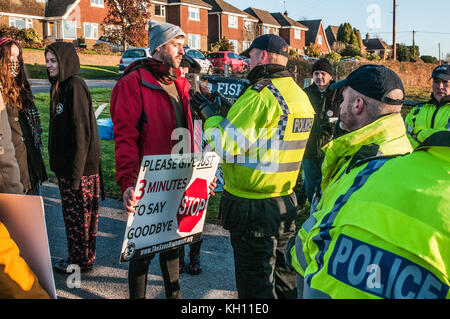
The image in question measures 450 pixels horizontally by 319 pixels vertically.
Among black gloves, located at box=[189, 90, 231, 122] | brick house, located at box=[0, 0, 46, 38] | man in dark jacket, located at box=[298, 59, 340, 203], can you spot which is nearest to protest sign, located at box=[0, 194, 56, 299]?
black gloves, located at box=[189, 90, 231, 122]

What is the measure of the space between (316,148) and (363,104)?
4.14m

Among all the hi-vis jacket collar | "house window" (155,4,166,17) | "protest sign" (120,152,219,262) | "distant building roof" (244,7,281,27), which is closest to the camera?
the hi-vis jacket collar

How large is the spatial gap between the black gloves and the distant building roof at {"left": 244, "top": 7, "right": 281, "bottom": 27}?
54.5 metres

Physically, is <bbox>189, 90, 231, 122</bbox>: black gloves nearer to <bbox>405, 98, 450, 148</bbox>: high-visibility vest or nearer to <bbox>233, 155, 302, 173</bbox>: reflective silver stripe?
<bbox>233, 155, 302, 173</bbox>: reflective silver stripe

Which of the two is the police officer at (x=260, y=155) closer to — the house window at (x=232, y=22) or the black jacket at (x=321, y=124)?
the black jacket at (x=321, y=124)

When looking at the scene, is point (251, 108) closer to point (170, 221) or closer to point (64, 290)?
point (170, 221)

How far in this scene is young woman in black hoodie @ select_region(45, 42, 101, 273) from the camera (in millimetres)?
3992

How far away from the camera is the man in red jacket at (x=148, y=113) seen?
10.1ft

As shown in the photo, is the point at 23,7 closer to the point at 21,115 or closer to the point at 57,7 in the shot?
the point at 57,7

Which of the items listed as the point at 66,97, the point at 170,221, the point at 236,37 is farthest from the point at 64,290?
the point at 236,37

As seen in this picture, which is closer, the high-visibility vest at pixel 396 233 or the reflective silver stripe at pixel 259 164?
the high-visibility vest at pixel 396 233

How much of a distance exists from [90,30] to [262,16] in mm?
24502

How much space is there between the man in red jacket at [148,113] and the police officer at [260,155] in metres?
0.25

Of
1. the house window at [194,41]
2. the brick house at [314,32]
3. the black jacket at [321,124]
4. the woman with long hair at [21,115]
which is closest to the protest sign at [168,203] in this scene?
the woman with long hair at [21,115]
